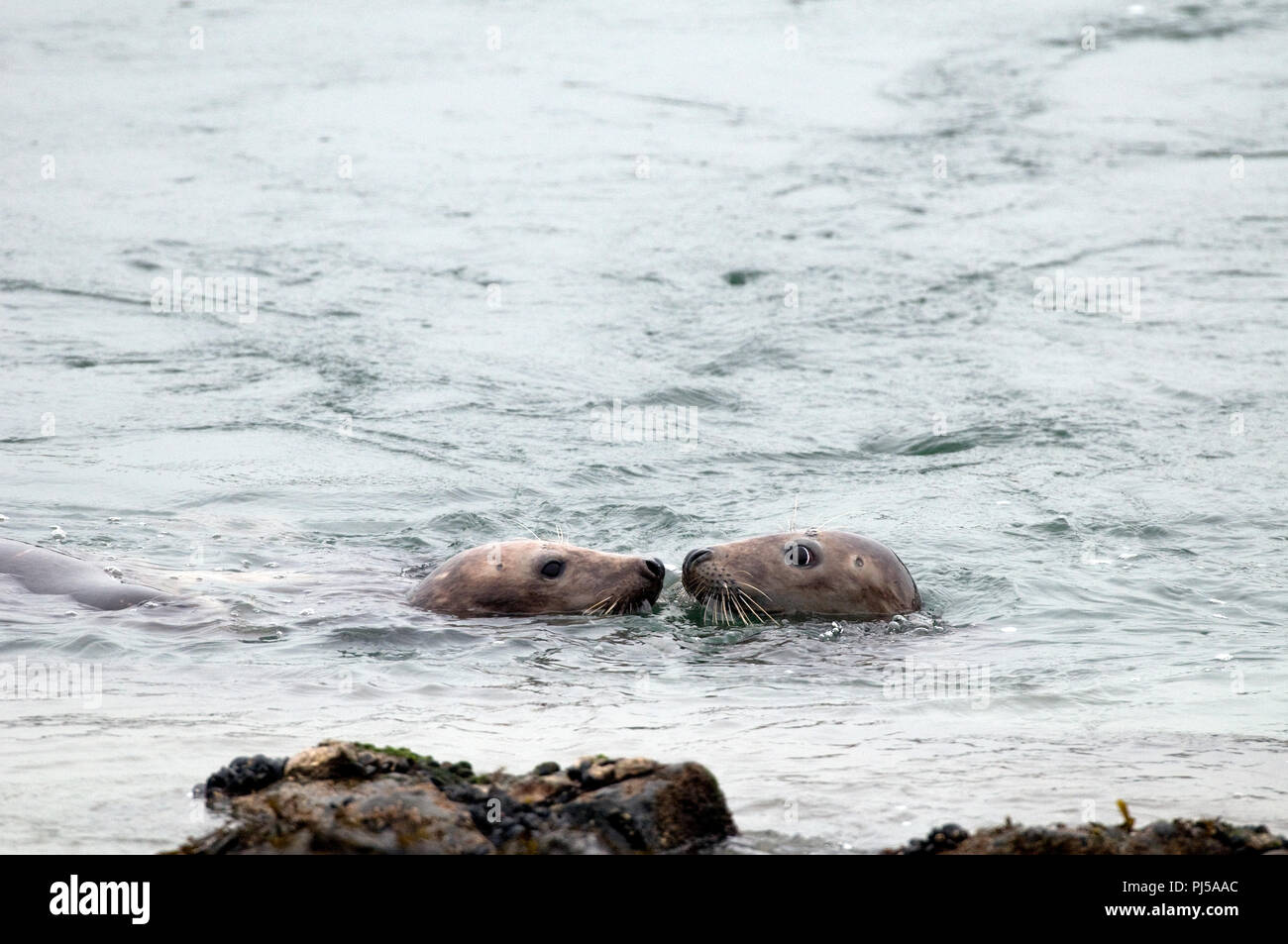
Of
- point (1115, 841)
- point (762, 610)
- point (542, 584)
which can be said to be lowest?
point (762, 610)

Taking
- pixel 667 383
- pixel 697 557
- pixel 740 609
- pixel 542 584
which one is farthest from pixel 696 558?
pixel 667 383

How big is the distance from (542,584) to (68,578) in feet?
6.94

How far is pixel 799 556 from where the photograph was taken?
24.2 feet

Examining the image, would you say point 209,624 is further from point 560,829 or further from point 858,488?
point 858,488

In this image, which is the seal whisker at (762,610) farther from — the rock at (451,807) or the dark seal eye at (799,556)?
the rock at (451,807)

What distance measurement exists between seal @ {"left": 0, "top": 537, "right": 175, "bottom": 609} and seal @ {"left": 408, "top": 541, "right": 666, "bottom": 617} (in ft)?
4.01

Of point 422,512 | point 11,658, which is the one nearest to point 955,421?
point 422,512

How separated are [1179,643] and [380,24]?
59.4 feet

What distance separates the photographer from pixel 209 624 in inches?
274

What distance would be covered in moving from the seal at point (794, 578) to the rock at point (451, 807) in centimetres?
320

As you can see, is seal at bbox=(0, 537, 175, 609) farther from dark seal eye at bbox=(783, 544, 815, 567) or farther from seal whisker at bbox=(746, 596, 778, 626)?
dark seal eye at bbox=(783, 544, 815, 567)

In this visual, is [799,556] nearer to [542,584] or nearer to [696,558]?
[696,558]

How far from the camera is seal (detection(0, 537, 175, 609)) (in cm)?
721

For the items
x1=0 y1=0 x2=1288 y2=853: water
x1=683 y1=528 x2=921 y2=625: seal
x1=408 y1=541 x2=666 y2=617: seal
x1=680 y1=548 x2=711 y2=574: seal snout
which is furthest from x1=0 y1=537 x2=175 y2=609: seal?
x1=683 y1=528 x2=921 y2=625: seal
